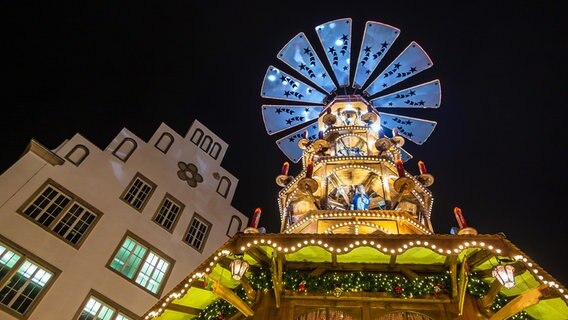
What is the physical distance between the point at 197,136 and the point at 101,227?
10972 mm

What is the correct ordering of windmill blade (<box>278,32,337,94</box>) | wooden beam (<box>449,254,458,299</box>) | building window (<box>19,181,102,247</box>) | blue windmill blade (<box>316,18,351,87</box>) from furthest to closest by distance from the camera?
building window (<box>19,181,102,247</box>)
windmill blade (<box>278,32,337,94</box>)
blue windmill blade (<box>316,18,351,87</box>)
wooden beam (<box>449,254,458,299</box>)

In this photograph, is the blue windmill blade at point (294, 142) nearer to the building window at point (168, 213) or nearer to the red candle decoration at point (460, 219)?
the building window at point (168, 213)

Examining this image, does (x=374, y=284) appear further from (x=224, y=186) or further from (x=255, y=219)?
(x=224, y=186)

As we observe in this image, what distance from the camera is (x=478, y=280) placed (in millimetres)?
7410

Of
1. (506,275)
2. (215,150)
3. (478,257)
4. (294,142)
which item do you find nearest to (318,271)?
(478,257)

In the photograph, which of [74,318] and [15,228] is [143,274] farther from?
[15,228]

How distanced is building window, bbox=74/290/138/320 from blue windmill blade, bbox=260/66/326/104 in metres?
10.4

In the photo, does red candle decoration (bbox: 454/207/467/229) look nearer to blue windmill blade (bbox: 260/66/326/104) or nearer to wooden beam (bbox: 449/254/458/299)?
wooden beam (bbox: 449/254/458/299)

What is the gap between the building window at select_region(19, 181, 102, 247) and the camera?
51.2 feet

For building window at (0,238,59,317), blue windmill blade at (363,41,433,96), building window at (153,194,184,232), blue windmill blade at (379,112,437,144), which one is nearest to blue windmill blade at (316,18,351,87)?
blue windmill blade at (363,41,433,96)

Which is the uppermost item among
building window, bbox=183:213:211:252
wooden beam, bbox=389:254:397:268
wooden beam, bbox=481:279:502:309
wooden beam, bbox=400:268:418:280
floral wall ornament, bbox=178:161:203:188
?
floral wall ornament, bbox=178:161:203:188

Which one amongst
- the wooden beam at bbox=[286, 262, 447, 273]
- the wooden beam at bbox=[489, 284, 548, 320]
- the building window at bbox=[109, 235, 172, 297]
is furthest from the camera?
the building window at bbox=[109, 235, 172, 297]

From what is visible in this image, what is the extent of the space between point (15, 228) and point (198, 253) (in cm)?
849

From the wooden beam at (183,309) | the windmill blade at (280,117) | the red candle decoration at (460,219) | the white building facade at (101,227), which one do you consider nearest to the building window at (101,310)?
the white building facade at (101,227)
